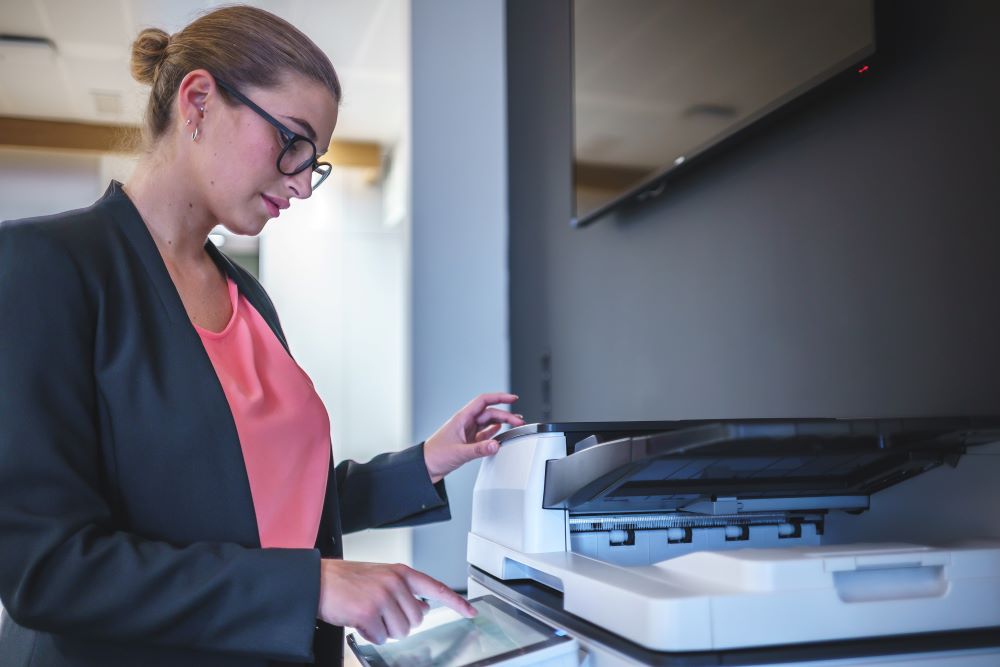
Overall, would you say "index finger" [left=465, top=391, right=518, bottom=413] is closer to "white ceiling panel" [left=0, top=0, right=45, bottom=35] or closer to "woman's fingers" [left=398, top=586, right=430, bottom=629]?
"woman's fingers" [left=398, top=586, right=430, bottom=629]

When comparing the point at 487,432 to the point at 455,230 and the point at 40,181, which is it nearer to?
the point at 455,230

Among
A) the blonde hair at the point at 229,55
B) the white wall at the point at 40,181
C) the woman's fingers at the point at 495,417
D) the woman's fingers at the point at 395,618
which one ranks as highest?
the white wall at the point at 40,181

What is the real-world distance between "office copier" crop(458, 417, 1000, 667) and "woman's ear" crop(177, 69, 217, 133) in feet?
1.88

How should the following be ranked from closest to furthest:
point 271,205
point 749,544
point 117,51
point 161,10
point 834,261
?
point 749,544, point 271,205, point 834,261, point 161,10, point 117,51

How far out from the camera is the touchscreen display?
776 mm

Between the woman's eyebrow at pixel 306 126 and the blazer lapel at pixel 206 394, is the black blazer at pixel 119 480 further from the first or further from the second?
the woman's eyebrow at pixel 306 126

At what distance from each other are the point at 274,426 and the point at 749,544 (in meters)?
0.60

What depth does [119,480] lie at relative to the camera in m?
0.86

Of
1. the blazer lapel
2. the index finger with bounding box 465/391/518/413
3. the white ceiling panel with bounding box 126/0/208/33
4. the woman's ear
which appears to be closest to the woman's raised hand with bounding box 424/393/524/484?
the index finger with bounding box 465/391/518/413

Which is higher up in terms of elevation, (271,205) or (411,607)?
(271,205)

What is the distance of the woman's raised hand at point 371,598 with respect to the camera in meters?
0.77

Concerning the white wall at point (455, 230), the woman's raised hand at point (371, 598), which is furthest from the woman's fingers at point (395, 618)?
the white wall at point (455, 230)

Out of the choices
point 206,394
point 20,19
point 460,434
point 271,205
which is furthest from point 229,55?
point 20,19

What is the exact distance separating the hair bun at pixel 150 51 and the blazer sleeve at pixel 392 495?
674 millimetres
